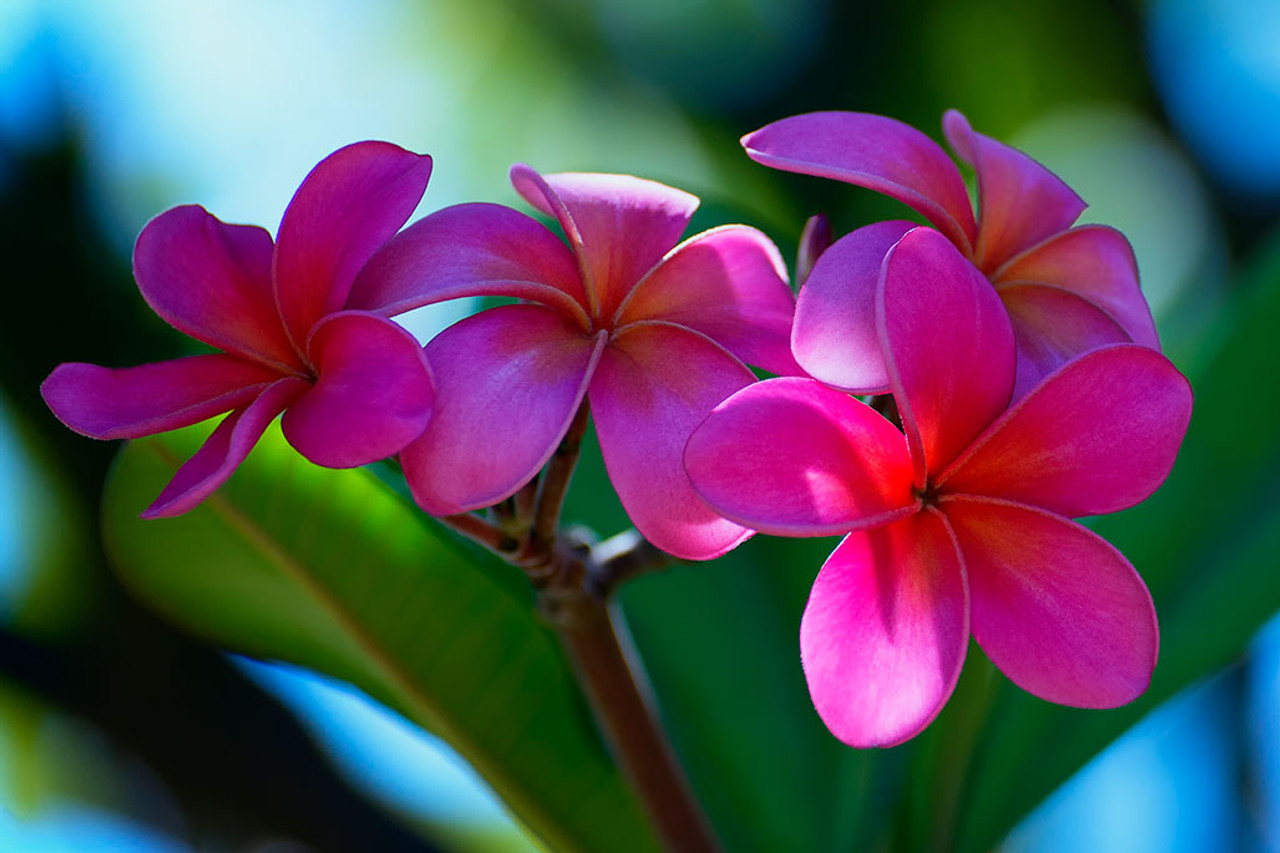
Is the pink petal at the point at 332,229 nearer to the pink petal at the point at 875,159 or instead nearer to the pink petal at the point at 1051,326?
the pink petal at the point at 875,159

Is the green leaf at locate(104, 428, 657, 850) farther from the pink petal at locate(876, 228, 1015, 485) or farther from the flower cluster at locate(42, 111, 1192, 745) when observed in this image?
the pink petal at locate(876, 228, 1015, 485)

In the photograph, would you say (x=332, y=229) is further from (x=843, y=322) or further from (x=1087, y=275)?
(x=1087, y=275)

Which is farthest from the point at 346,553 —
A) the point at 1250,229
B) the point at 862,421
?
the point at 1250,229

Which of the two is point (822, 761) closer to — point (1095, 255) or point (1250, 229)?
point (1095, 255)

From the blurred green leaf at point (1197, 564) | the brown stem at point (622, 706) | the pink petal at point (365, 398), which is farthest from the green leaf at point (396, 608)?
the blurred green leaf at point (1197, 564)

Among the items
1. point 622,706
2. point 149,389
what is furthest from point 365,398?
point 622,706

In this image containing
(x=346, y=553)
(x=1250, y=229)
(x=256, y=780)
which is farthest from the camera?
(x=1250, y=229)
